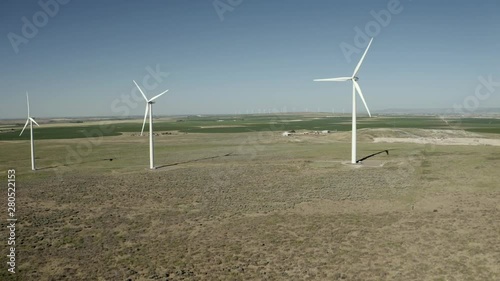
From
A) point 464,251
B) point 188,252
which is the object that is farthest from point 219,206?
point 464,251

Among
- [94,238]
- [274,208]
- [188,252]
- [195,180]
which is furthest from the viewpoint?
[195,180]

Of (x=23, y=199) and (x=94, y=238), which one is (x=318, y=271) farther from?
(x=23, y=199)

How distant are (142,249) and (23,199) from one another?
64.1 feet

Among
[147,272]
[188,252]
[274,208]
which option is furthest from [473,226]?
[147,272]

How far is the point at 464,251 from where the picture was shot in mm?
19484

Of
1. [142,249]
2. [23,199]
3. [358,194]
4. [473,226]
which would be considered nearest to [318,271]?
[142,249]

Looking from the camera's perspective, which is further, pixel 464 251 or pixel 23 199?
pixel 23 199

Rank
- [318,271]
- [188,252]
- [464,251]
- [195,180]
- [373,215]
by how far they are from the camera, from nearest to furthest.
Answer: [318,271]
[464,251]
[188,252]
[373,215]
[195,180]

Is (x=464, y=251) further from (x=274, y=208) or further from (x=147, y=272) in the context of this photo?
(x=147, y=272)

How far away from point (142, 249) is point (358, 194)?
20.6 metres

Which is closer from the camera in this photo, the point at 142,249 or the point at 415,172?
the point at 142,249

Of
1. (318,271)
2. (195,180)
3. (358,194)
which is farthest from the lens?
(195,180)

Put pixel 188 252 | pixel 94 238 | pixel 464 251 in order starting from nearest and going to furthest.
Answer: pixel 464 251
pixel 188 252
pixel 94 238

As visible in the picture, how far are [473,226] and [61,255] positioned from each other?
2578 cm
